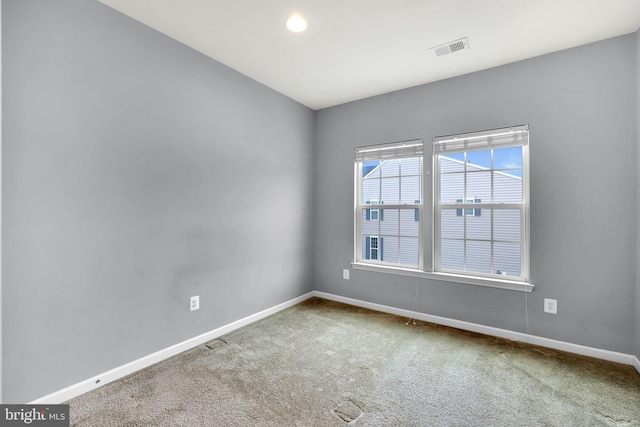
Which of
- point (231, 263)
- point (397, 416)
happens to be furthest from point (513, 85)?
point (231, 263)

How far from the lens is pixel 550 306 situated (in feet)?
8.30

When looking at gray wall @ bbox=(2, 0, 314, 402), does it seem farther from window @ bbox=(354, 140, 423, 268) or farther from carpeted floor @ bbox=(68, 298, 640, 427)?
window @ bbox=(354, 140, 423, 268)

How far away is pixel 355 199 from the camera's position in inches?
145

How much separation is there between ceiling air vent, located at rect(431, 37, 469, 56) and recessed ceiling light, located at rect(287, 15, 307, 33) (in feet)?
3.73

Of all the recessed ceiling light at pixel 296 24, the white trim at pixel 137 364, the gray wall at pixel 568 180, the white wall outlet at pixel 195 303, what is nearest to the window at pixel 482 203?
the gray wall at pixel 568 180

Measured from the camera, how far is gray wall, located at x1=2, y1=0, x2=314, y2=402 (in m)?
1.65

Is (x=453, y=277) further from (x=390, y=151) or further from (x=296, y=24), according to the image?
(x=296, y=24)

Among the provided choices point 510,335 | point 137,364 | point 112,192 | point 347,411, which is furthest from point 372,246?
point 112,192

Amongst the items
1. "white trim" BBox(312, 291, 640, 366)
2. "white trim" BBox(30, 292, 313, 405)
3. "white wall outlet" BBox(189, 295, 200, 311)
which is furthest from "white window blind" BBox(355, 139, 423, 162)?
"white wall outlet" BBox(189, 295, 200, 311)

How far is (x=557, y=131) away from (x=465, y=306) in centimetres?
182

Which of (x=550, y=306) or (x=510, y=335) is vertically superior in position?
(x=550, y=306)

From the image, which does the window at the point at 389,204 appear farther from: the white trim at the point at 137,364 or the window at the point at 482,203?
the white trim at the point at 137,364

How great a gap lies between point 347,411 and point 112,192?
2.13 m

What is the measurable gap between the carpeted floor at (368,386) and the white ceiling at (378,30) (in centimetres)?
261
